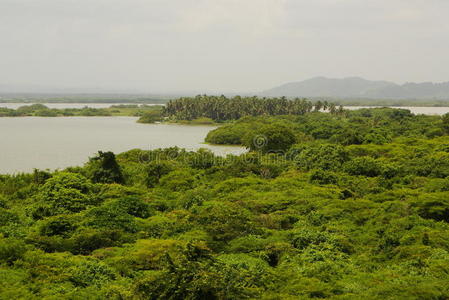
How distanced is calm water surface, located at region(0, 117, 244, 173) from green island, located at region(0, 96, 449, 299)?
37.1 ft

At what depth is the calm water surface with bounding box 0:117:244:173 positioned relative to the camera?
35.3m

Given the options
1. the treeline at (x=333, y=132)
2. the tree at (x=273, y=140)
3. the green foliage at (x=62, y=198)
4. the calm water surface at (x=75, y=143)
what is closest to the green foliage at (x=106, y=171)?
the green foliage at (x=62, y=198)

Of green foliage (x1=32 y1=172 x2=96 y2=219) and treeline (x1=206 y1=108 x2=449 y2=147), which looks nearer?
green foliage (x1=32 y1=172 x2=96 y2=219)

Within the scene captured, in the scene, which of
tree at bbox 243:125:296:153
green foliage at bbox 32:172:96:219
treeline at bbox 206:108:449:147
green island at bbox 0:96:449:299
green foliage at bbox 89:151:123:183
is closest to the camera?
green island at bbox 0:96:449:299

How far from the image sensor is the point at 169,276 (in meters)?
9.21

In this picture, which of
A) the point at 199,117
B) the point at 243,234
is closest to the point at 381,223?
the point at 243,234

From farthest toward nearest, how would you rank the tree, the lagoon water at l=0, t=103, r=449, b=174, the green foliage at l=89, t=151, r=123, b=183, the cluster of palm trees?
the cluster of palm trees
the tree
the lagoon water at l=0, t=103, r=449, b=174
the green foliage at l=89, t=151, r=123, b=183

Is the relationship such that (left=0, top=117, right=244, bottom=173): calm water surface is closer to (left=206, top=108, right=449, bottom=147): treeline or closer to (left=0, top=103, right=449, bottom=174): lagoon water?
(left=0, top=103, right=449, bottom=174): lagoon water

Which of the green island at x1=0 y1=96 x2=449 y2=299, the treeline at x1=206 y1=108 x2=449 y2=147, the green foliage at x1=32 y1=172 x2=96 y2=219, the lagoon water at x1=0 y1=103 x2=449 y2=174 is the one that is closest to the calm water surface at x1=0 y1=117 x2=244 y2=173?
the lagoon water at x1=0 y1=103 x2=449 y2=174

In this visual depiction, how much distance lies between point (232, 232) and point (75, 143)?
3694cm

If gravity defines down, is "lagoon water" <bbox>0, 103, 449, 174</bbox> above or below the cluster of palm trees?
below

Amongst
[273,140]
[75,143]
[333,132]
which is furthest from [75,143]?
[333,132]

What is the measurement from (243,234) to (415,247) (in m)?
5.56

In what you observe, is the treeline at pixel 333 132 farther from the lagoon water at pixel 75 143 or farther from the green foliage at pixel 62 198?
the green foliage at pixel 62 198
